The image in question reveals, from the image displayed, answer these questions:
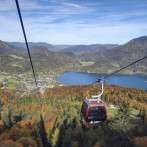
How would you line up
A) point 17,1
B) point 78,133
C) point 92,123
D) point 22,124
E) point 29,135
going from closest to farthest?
point 17,1
point 92,123
point 78,133
point 29,135
point 22,124

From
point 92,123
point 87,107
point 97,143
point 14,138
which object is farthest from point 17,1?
point 14,138

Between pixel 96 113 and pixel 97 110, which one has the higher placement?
pixel 97 110

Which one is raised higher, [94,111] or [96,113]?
[94,111]

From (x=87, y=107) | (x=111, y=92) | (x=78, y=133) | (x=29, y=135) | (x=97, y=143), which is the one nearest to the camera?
(x=87, y=107)

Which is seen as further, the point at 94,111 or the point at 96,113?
the point at 96,113

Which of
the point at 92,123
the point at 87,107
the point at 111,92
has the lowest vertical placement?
the point at 111,92

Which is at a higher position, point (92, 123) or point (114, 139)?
point (92, 123)

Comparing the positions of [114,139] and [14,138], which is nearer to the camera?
[114,139]

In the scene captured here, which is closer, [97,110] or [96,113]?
[97,110]

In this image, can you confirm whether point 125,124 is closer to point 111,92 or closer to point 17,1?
point 17,1

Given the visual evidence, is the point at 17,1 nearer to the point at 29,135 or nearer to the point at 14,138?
the point at 29,135

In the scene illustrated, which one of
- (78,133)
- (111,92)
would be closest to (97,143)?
(78,133)
